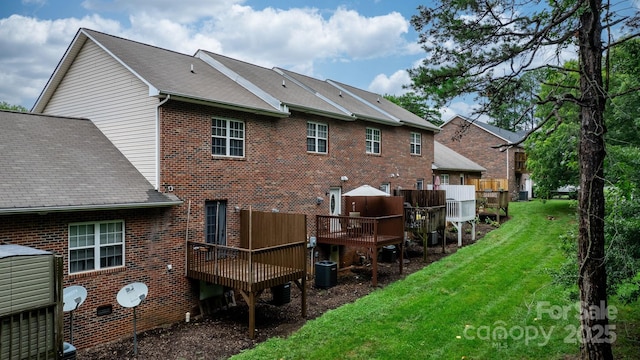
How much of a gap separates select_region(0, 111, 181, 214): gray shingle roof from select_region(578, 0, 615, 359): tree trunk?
887 centimetres

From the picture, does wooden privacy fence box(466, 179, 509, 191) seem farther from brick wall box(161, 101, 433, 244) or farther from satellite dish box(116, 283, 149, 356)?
satellite dish box(116, 283, 149, 356)

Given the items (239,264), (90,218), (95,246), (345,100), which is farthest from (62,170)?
(345,100)

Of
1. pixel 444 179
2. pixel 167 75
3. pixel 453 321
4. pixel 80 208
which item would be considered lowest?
pixel 453 321

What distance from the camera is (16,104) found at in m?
42.7

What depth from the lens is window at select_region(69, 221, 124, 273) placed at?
898 cm

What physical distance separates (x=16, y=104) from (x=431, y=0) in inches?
1993

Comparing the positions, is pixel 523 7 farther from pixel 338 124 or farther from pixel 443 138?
pixel 443 138

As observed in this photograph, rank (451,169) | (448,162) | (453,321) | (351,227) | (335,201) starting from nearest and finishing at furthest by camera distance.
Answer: (453,321)
(351,227)
(335,201)
(451,169)
(448,162)

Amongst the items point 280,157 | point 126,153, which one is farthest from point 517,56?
point 126,153

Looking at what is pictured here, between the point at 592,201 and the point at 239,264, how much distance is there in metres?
8.06

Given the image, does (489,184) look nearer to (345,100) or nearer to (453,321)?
(345,100)

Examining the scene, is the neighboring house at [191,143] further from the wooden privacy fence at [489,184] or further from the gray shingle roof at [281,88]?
the wooden privacy fence at [489,184]

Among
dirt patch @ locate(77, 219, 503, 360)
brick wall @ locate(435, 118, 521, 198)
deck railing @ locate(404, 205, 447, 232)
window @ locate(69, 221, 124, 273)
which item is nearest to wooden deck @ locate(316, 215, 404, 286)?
dirt patch @ locate(77, 219, 503, 360)

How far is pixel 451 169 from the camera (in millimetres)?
25828
